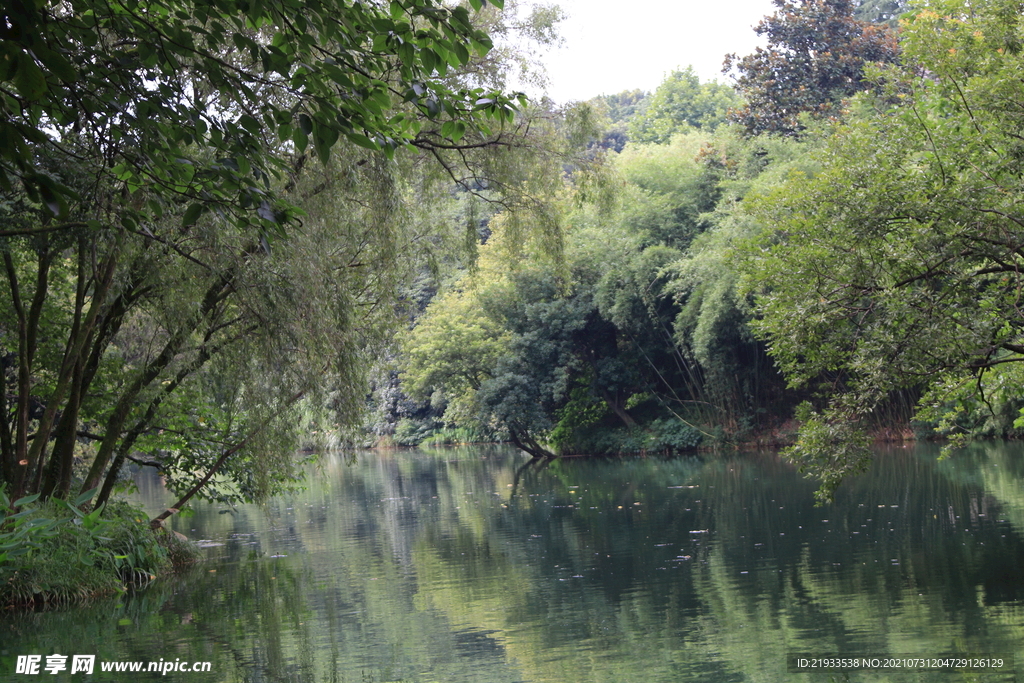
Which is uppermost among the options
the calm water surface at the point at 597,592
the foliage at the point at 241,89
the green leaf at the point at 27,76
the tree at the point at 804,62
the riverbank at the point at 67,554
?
the tree at the point at 804,62

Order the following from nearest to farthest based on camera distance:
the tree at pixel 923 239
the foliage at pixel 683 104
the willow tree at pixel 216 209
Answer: the willow tree at pixel 216 209
the tree at pixel 923 239
the foliage at pixel 683 104

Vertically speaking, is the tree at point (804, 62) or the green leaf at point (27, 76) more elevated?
the tree at point (804, 62)

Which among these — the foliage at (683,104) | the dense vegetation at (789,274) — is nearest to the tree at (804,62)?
the dense vegetation at (789,274)

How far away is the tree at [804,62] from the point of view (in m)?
31.3

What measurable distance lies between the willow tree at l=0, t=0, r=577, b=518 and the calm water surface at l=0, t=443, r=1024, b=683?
2084 mm

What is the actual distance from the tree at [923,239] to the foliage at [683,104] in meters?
43.2

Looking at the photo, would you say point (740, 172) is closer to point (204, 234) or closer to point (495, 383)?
point (495, 383)

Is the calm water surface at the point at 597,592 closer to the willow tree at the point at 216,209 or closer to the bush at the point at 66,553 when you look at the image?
the bush at the point at 66,553

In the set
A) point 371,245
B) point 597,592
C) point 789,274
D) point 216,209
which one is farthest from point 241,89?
point 789,274

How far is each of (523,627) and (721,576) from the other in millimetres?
2887

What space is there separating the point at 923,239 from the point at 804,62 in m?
25.9

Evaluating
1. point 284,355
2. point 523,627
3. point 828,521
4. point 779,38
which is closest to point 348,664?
point 523,627

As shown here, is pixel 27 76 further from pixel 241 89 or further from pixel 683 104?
pixel 683 104

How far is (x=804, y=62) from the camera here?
32.5 metres
